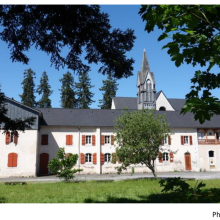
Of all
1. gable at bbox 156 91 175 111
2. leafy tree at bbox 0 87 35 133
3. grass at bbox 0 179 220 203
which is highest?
gable at bbox 156 91 175 111

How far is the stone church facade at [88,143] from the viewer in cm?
2423

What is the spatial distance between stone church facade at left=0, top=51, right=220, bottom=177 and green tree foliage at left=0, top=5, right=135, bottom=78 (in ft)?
66.1

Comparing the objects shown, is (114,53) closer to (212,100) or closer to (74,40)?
(74,40)

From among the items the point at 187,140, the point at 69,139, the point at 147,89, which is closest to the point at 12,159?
the point at 69,139

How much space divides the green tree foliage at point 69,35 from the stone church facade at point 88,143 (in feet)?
66.1

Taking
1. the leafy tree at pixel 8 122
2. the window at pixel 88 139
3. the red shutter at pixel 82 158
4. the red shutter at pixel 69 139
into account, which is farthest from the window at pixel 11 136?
the window at pixel 88 139

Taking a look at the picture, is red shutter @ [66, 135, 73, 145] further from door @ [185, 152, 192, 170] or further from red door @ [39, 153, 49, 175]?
door @ [185, 152, 192, 170]

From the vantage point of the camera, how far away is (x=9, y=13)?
450 cm

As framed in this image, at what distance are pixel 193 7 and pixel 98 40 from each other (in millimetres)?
2568

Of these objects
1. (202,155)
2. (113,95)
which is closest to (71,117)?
(202,155)

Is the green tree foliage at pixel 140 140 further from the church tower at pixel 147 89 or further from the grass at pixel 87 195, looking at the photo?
the church tower at pixel 147 89

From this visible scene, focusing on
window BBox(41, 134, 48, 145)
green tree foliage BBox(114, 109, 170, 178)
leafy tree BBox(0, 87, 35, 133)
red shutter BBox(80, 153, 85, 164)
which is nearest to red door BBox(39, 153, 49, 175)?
window BBox(41, 134, 48, 145)

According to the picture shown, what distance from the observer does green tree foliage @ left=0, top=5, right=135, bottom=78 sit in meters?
4.51

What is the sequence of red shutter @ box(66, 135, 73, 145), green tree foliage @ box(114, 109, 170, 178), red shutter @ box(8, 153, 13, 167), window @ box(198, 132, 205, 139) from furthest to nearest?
window @ box(198, 132, 205, 139)
red shutter @ box(66, 135, 73, 145)
red shutter @ box(8, 153, 13, 167)
green tree foliage @ box(114, 109, 170, 178)
